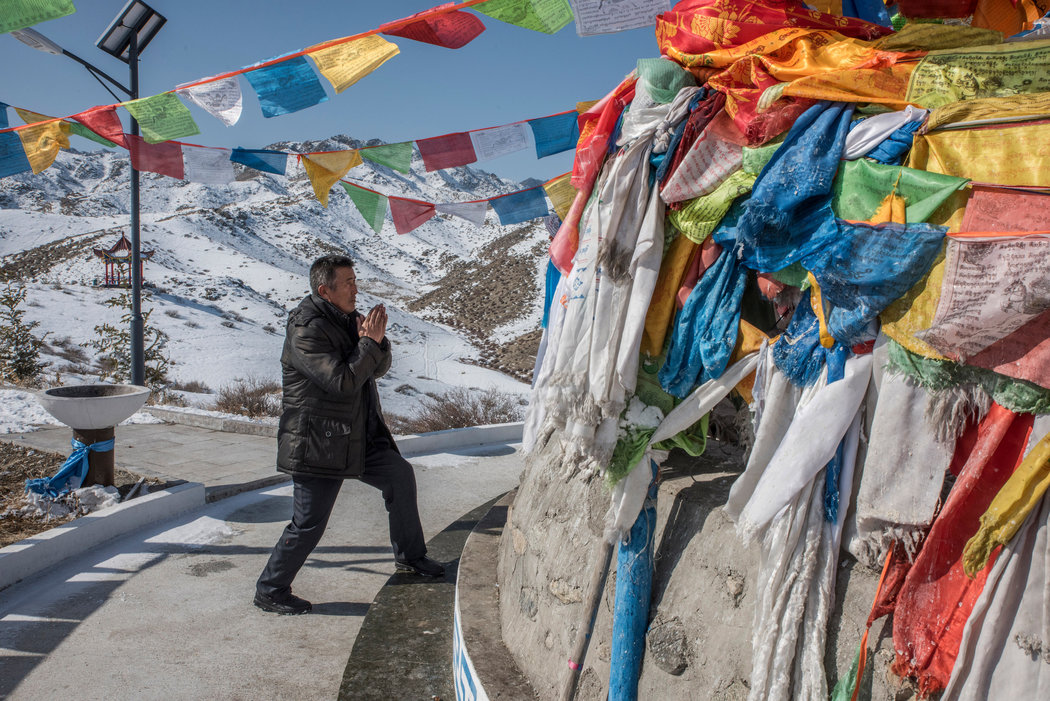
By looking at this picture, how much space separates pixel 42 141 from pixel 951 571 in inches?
233

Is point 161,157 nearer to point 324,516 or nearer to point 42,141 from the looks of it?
point 42,141

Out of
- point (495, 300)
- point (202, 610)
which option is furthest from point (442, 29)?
point (495, 300)

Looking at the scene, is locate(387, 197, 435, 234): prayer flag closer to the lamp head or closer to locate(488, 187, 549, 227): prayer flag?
locate(488, 187, 549, 227): prayer flag

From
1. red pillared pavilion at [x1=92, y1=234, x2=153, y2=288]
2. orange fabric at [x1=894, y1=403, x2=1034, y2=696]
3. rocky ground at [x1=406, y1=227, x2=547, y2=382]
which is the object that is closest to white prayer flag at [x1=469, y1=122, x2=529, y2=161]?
orange fabric at [x1=894, y1=403, x2=1034, y2=696]

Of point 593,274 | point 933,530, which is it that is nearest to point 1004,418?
point 933,530

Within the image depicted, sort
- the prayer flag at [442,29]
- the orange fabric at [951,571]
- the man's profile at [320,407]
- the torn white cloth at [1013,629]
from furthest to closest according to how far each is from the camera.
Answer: the prayer flag at [442,29]
the man's profile at [320,407]
the orange fabric at [951,571]
the torn white cloth at [1013,629]

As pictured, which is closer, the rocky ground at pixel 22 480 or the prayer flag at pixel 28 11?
the prayer flag at pixel 28 11

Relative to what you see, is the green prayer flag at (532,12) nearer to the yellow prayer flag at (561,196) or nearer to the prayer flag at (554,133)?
the yellow prayer flag at (561,196)

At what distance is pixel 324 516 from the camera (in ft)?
10.9

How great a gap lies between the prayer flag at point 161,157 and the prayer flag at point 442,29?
7.74ft

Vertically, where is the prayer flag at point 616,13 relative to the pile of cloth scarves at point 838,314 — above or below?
above

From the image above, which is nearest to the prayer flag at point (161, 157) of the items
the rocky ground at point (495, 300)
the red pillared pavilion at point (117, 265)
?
the rocky ground at point (495, 300)

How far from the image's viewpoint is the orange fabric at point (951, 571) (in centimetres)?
142

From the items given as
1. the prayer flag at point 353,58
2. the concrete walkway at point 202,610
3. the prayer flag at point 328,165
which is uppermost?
the prayer flag at point 353,58
